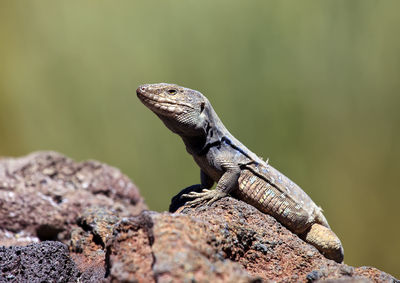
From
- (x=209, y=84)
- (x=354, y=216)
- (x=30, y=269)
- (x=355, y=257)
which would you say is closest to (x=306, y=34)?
(x=209, y=84)

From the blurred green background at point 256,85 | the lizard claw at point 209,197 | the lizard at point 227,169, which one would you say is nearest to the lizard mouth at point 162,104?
the lizard at point 227,169

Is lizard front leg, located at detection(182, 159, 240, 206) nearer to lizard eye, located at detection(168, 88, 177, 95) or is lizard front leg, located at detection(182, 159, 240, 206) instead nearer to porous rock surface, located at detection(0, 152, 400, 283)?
porous rock surface, located at detection(0, 152, 400, 283)

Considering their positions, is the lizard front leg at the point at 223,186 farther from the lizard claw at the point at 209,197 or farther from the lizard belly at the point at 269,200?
the lizard belly at the point at 269,200

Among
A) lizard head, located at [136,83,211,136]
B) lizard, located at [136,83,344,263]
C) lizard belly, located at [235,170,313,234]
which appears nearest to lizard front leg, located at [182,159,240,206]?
lizard, located at [136,83,344,263]

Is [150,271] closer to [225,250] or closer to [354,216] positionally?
[225,250]

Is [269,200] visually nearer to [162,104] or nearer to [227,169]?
[227,169]

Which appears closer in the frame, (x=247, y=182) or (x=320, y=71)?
(x=247, y=182)
